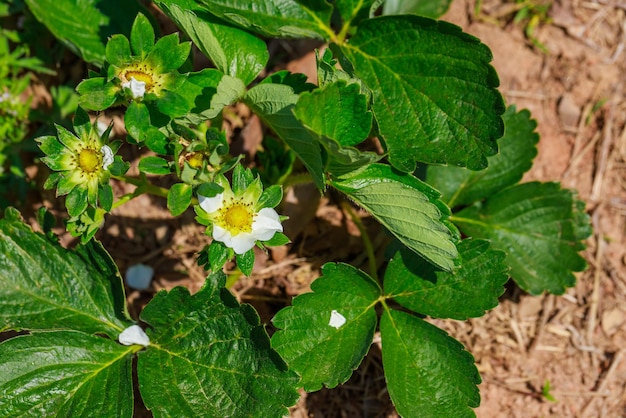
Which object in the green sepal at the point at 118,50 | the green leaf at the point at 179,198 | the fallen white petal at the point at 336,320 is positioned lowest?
the fallen white petal at the point at 336,320

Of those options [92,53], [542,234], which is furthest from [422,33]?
[92,53]

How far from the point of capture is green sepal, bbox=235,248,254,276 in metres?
1.88

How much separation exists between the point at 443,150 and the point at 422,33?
397mm

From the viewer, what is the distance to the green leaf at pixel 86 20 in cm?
Answer: 241

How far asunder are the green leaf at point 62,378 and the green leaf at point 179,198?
657mm

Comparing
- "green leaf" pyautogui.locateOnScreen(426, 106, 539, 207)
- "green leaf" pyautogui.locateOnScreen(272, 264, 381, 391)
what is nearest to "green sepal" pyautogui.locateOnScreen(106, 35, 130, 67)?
"green leaf" pyautogui.locateOnScreen(272, 264, 381, 391)

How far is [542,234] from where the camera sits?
2.69 meters

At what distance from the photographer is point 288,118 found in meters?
2.02

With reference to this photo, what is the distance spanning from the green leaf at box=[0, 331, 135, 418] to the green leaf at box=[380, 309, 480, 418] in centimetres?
85

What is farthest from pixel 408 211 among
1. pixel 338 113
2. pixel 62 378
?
pixel 62 378

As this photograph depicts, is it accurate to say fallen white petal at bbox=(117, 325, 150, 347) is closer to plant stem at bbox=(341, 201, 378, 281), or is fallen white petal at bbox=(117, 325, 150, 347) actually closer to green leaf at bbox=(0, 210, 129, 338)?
green leaf at bbox=(0, 210, 129, 338)

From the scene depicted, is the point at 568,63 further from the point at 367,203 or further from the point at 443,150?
the point at 367,203

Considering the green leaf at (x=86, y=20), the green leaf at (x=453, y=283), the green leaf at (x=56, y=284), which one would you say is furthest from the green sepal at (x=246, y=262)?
the green leaf at (x=86, y=20)

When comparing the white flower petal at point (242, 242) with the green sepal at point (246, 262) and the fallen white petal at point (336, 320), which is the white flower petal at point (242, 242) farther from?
the fallen white petal at point (336, 320)
